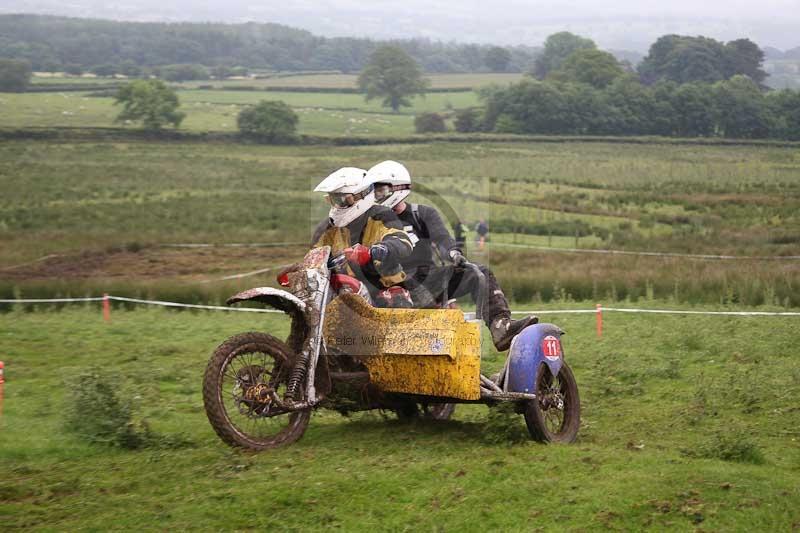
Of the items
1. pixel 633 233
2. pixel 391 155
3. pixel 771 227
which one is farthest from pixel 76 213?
pixel 391 155

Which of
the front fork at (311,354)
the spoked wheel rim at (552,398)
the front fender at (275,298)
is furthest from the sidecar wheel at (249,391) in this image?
the spoked wheel rim at (552,398)

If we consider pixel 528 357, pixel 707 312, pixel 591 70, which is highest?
pixel 591 70

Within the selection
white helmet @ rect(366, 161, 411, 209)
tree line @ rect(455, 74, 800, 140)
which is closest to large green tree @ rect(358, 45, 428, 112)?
tree line @ rect(455, 74, 800, 140)

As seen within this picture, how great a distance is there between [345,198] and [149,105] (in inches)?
3982

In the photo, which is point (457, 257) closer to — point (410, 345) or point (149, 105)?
point (410, 345)

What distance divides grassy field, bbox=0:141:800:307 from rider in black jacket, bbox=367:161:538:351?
30 cm

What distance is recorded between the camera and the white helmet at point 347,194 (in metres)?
8.09

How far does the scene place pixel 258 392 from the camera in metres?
7.56

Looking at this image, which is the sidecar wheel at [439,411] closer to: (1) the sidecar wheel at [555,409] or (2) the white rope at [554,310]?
(1) the sidecar wheel at [555,409]

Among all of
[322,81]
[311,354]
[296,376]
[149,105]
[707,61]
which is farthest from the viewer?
[322,81]

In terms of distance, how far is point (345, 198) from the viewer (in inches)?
324

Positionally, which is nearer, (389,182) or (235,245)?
(389,182)

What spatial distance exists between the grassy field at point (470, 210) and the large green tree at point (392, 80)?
49959 mm

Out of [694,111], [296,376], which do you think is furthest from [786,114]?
[296,376]
